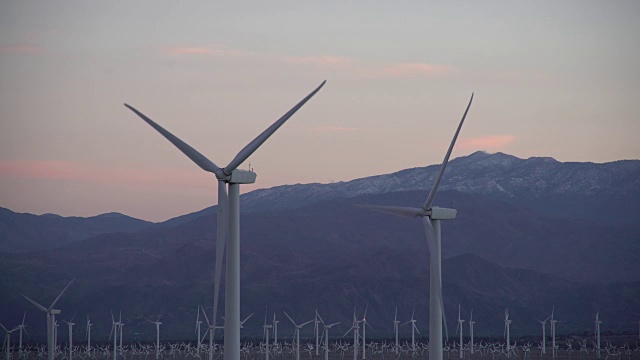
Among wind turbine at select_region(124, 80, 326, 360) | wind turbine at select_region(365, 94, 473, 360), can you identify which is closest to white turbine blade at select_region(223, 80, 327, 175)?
wind turbine at select_region(124, 80, 326, 360)

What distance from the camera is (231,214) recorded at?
55656 mm

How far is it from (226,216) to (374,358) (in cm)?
13146

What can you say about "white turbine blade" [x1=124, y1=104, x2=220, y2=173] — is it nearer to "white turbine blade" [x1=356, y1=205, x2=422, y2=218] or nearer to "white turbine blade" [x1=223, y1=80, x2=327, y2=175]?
"white turbine blade" [x1=223, y1=80, x2=327, y2=175]

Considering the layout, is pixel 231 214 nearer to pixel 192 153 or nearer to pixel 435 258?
pixel 192 153

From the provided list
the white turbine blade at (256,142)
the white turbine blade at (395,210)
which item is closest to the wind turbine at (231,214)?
the white turbine blade at (256,142)

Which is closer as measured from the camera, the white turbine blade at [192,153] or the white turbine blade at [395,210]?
the white turbine blade at [192,153]

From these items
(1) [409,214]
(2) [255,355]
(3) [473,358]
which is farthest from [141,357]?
(1) [409,214]

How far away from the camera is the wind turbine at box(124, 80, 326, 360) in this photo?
179 feet

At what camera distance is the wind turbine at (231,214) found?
54469 millimetres

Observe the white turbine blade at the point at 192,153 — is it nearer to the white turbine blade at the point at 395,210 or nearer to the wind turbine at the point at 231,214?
the wind turbine at the point at 231,214

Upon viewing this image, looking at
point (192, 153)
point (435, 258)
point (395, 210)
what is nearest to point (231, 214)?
point (192, 153)

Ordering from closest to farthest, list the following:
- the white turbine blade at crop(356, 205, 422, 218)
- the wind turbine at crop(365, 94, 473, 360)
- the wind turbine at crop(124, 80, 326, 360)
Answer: the wind turbine at crop(124, 80, 326, 360) < the wind turbine at crop(365, 94, 473, 360) < the white turbine blade at crop(356, 205, 422, 218)

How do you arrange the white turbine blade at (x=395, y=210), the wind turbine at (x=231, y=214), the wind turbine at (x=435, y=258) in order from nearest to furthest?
the wind turbine at (x=231, y=214) < the wind turbine at (x=435, y=258) < the white turbine blade at (x=395, y=210)

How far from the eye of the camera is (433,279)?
64.1m
